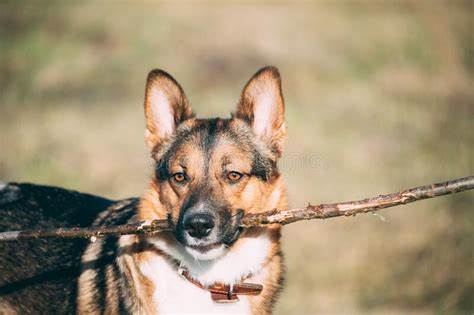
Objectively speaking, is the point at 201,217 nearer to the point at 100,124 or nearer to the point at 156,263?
the point at 156,263

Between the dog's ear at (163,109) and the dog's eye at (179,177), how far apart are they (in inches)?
21.3

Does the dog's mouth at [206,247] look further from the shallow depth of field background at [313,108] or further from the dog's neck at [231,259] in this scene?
the shallow depth of field background at [313,108]

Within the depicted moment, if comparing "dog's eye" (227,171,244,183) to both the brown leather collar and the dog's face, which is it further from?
the brown leather collar

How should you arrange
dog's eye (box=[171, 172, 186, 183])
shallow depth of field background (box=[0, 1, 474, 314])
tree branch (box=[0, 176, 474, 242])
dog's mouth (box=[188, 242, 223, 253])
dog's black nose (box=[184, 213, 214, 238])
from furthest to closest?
shallow depth of field background (box=[0, 1, 474, 314]) < dog's eye (box=[171, 172, 186, 183]) < dog's mouth (box=[188, 242, 223, 253]) < dog's black nose (box=[184, 213, 214, 238]) < tree branch (box=[0, 176, 474, 242])

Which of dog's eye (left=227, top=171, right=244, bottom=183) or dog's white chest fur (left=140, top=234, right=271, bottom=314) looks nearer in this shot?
dog's white chest fur (left=140, top=234, right=271, bottom=314)

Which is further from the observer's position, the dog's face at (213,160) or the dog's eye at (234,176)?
the dog's eye at (234,176)

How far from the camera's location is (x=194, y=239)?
3.94m

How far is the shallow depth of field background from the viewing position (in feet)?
28.5

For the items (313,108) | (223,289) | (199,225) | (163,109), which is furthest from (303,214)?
(313,108)

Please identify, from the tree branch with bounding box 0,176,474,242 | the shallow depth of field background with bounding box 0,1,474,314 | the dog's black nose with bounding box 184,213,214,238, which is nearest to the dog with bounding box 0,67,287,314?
the dog's black nose with bounding box 184,213,214,238

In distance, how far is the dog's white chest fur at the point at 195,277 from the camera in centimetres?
416

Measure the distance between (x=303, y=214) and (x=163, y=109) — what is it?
63.3 inches

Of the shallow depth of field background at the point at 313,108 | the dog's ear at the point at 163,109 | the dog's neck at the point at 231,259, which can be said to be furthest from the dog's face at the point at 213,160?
the shallow depth of field background at the point at 313,108

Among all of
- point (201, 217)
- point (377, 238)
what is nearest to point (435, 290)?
point (377, 238)
